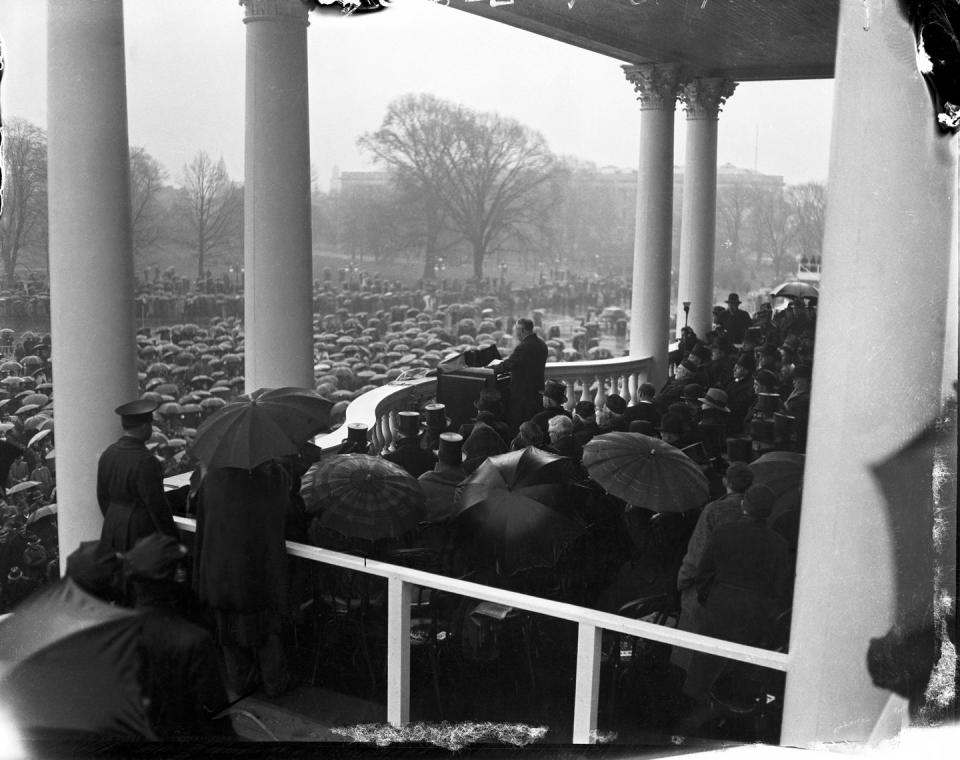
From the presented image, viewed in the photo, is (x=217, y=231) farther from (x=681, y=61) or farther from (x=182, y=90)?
(x=681, y=61)

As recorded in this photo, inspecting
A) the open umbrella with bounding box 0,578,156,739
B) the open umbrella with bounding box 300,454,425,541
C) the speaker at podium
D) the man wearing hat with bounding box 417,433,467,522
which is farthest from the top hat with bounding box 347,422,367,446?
the open umbrella with bounding box 0,578,156,739

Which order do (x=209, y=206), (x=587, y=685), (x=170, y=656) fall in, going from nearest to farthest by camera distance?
(x=170, y=656) < (x=587, y=685) < (x=209, y=206)

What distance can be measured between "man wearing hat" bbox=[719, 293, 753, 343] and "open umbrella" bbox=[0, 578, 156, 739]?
4.50m

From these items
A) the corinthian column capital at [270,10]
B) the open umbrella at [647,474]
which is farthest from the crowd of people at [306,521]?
the corinthian column capital at [270,10]

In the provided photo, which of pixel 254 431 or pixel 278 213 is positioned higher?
pixel 278 213

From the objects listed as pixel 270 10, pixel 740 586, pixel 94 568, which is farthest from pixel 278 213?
pixel 740 586

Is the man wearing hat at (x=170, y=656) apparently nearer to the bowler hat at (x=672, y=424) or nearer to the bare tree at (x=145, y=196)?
the bare tree at (x=145, y=196)

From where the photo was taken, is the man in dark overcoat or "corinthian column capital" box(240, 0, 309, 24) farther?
"corinthian column capital" box(240, 0, 309, 24)

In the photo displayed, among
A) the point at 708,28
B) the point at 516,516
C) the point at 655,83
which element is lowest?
the point at 516,516

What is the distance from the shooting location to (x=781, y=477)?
402cm

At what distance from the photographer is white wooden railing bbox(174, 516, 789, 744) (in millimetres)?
3029

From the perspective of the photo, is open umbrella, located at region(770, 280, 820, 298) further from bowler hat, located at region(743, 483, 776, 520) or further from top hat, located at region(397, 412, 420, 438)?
top hat, located at region(397, 412, 420, 438)

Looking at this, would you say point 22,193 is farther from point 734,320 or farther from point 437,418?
point 734,320

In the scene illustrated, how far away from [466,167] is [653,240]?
277cm
